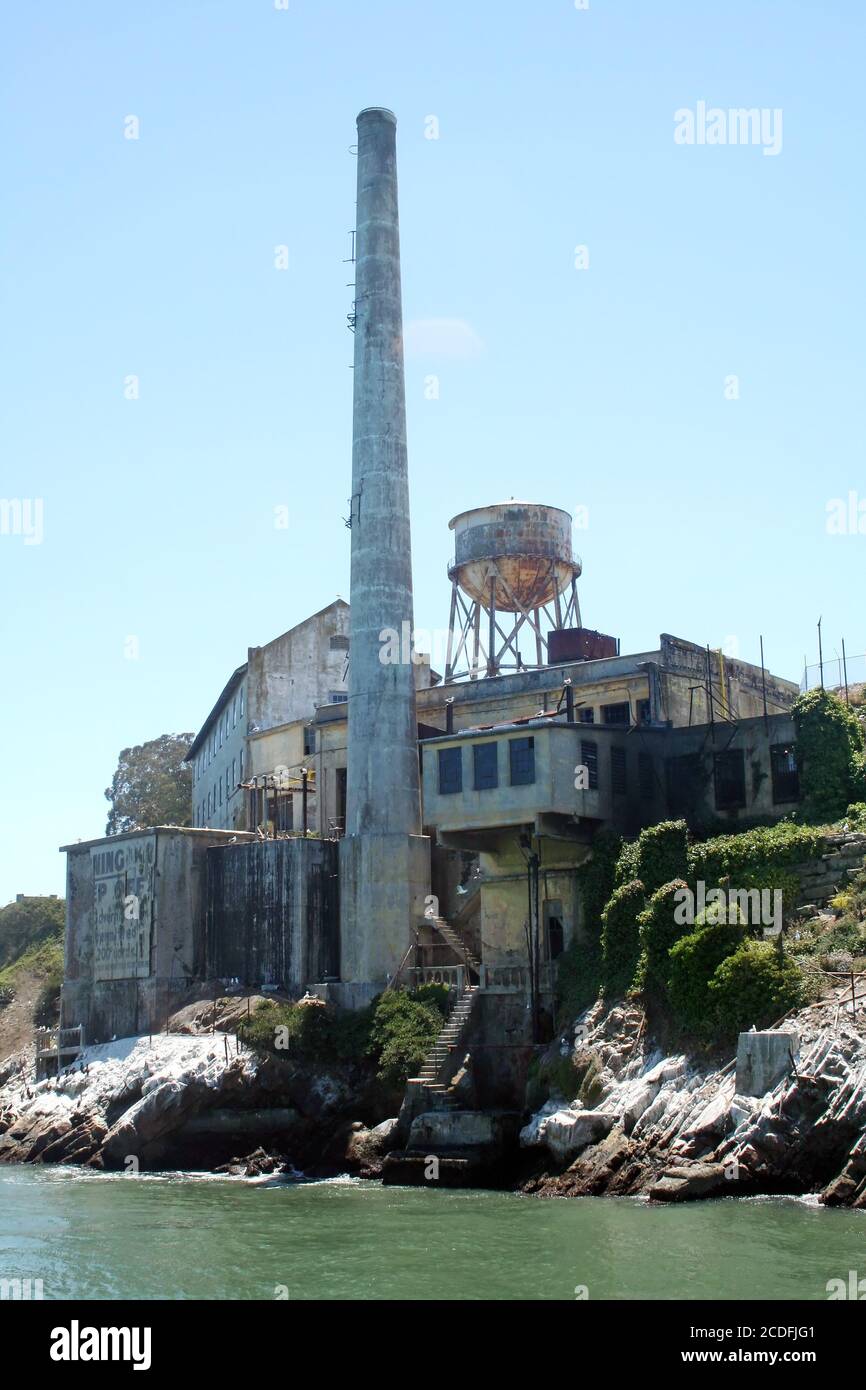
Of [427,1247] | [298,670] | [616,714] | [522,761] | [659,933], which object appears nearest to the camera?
[427,1247]

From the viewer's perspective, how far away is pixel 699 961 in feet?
110

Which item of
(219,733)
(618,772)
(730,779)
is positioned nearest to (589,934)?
(618,772)

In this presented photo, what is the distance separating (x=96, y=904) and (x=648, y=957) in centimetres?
2259

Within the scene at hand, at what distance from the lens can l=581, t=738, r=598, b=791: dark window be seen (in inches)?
1589

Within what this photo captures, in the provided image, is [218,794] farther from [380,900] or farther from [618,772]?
[618,772]

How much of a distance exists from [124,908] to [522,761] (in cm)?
1624

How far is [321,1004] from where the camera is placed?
44156 millimetres

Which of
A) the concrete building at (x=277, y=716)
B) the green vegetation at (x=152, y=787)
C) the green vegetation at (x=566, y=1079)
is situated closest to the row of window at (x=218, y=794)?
the concrete building at (x=277, y=716)

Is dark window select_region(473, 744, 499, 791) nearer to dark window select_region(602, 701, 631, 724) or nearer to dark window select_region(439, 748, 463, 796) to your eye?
dark window select_region(439, 748, 463, 796)

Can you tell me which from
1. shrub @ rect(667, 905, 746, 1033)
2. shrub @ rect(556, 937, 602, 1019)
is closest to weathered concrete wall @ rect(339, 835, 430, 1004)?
shrub @ rect(556, 937, 602, 1019)

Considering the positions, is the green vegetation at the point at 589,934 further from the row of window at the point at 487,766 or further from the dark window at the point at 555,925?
the row of window at the point at 487,766
